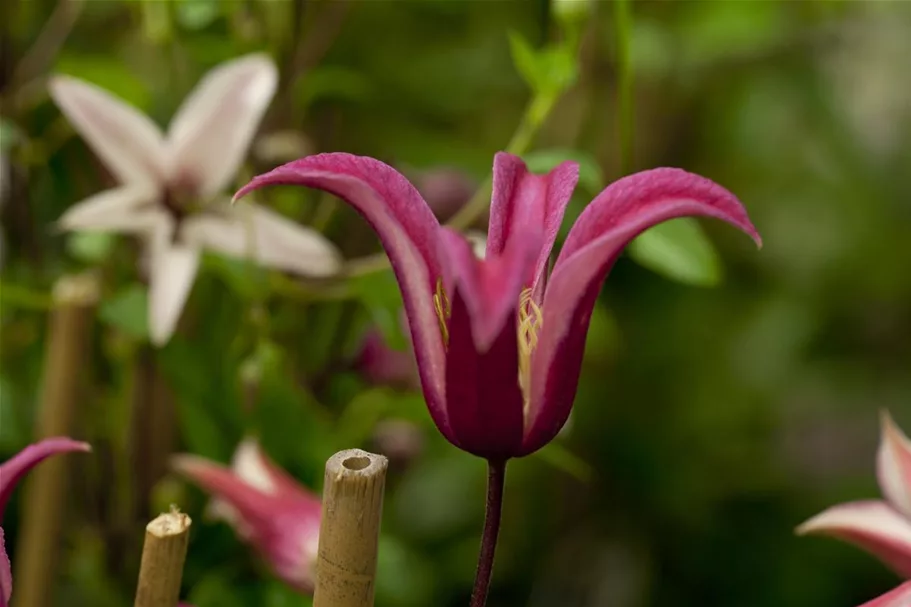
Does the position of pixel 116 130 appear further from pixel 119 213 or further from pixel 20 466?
pixel 20 466

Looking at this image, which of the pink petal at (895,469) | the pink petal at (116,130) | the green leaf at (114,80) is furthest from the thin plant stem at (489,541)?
the green leaf at (114,80)

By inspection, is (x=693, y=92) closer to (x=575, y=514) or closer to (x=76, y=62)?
(x=575, y=514)

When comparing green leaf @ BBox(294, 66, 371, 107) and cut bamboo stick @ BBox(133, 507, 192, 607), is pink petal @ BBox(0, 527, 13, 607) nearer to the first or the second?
cut bamboo stick @ BBox(133, 507, 192, 607)

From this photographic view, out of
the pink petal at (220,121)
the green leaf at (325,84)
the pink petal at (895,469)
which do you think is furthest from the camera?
the green leaf at (325,84)

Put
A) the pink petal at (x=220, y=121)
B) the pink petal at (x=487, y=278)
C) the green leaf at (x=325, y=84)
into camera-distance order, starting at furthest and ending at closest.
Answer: the green leaf at (x=325, y=84), the pink petal at (x=220, y=121), the pink petal at (x=487, y=278)

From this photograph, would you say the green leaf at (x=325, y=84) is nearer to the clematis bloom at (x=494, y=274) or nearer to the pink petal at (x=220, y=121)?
the pink petal at (x=220, y=121)

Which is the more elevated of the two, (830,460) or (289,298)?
(289,298)

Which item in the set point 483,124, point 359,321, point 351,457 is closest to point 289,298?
point 359,321
